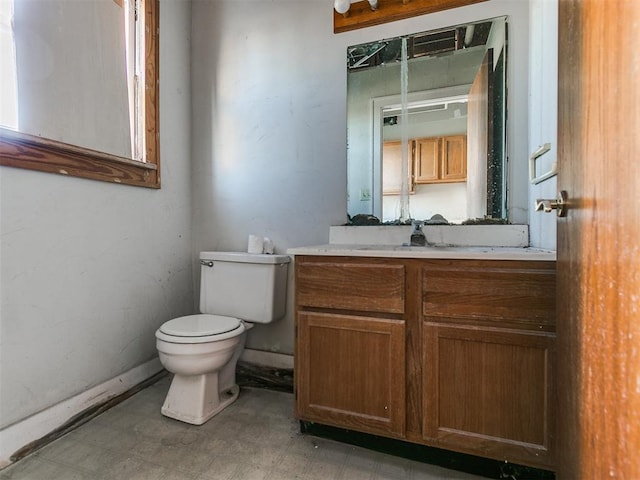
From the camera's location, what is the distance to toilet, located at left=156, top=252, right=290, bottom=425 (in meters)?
1.50

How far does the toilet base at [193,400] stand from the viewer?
1.55 meters

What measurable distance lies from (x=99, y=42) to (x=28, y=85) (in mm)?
462

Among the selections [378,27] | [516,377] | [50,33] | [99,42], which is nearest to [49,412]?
[50,33]

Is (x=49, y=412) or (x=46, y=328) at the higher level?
(x=46, y=328)

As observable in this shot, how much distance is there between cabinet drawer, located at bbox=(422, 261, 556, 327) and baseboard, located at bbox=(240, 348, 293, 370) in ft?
3.45

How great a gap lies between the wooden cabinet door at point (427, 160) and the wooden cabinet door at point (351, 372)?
82cm

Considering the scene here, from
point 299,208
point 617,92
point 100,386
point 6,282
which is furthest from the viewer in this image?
point 299,208

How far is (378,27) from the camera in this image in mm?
1780

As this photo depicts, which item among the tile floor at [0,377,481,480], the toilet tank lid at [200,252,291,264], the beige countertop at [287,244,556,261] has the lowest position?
the tile floor at [0,377,481,480]

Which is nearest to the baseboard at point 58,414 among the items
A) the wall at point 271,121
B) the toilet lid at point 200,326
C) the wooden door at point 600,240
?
the toilet lid at point 200,326

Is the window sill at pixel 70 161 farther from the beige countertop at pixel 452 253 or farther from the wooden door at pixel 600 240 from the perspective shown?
the wooden door at pixel 600 240

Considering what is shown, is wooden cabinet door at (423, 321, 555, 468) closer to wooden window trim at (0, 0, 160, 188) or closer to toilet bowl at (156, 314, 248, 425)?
toilet bowl at (156, 314, 248, 425)

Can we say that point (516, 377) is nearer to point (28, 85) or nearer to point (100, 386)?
point (100, 386)

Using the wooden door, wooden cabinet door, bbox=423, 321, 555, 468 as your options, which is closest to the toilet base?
wooden cabinet door, bbox=423, 321, 555, 468
